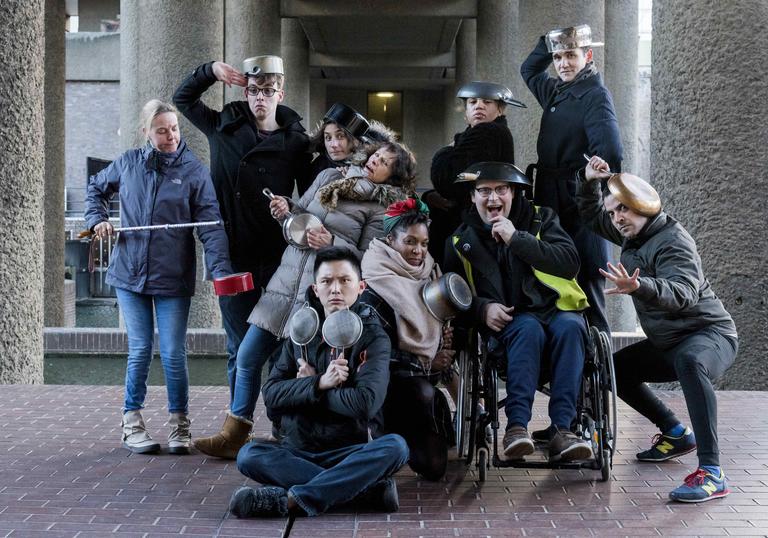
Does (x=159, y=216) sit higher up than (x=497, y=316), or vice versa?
(x=159, y=216)

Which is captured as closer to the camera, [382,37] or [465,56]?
[465,56]

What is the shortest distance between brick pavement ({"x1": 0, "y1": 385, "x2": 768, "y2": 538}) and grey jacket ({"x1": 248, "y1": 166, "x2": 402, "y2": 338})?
2.54 ft

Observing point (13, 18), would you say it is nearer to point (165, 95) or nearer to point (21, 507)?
point (165, 95)

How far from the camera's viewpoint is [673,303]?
16.5 feet


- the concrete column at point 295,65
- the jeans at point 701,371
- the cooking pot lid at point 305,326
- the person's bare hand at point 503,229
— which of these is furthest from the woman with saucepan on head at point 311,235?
the concrete column at point 295,65

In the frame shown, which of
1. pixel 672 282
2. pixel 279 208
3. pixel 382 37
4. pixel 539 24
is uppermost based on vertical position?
pixel 382 37

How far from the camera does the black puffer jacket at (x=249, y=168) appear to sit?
6176 mm

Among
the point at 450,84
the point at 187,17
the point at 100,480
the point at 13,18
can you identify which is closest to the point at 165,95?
the point at 187,17

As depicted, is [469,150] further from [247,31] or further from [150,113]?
[247,31]

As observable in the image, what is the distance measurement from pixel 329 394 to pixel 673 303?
1.50 meters

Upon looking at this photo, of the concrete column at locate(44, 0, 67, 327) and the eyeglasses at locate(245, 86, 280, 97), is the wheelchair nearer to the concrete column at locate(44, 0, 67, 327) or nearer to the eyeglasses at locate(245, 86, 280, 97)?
the eyeglasses at locate(245, 86, 280, 97)

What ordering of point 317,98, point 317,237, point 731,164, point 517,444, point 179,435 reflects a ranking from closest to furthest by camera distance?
point 517,444 < point 317,237 < point 179,435 < point 731,164 < point 317,98

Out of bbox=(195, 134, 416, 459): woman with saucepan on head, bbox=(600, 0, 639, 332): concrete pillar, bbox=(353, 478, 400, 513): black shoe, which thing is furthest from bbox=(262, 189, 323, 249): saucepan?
bbox=(600, 0, 639, 332): concrete pillar

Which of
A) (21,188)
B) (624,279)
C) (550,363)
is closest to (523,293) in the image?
(550,363)
